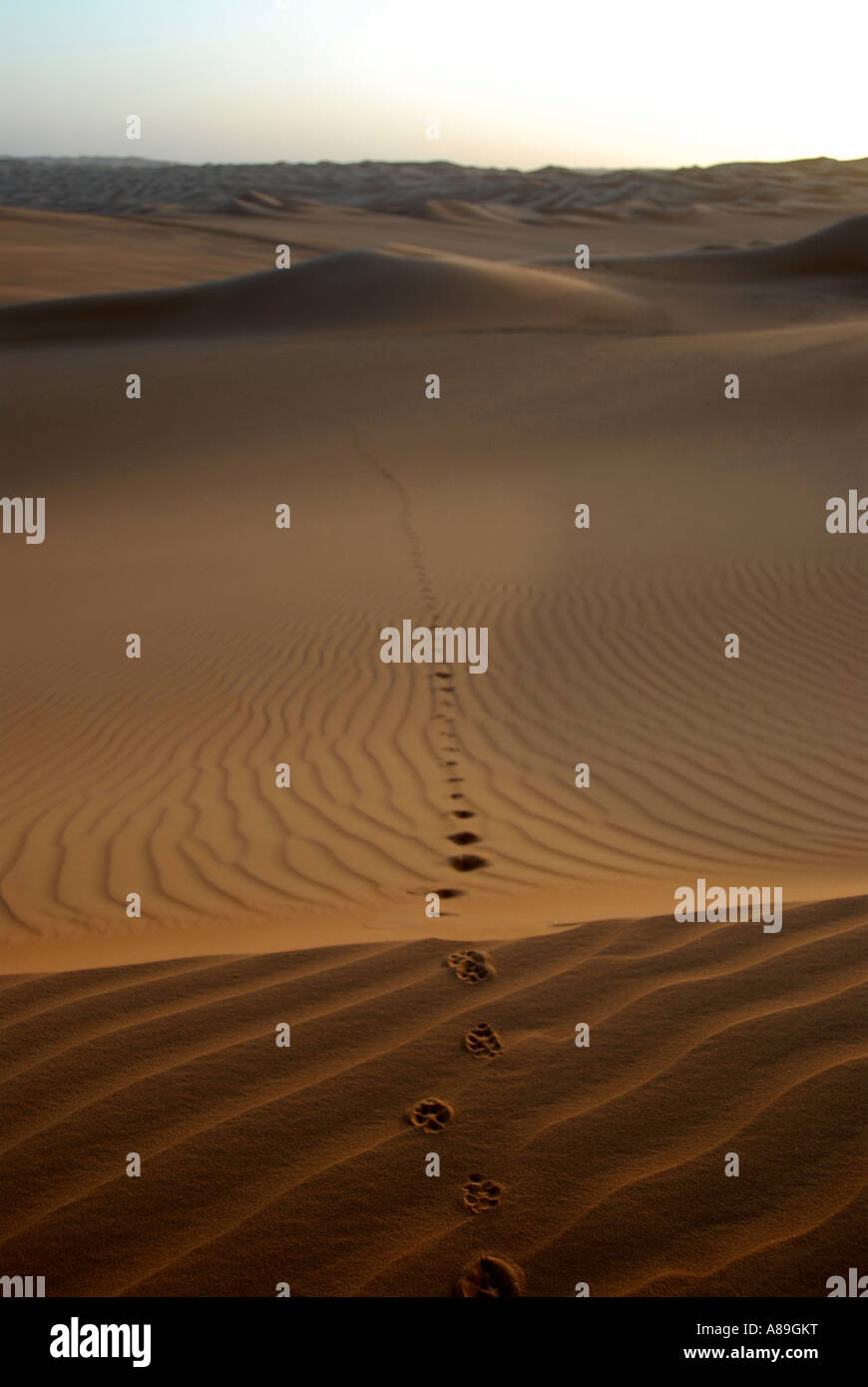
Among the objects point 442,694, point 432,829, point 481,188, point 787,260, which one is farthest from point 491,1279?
point 481,188

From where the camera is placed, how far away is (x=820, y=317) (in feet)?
74.8

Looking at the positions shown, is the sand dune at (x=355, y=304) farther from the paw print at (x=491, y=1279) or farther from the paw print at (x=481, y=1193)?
the paw print at (x=491, y=1279)

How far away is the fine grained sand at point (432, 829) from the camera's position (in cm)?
235

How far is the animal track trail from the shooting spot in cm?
489

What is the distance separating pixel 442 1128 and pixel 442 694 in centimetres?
450

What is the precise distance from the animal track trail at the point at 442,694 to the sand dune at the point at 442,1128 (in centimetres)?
146

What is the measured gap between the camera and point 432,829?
17.0 feet

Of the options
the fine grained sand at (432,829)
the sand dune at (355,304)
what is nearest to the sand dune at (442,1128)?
the fine grained sand at (432,829)

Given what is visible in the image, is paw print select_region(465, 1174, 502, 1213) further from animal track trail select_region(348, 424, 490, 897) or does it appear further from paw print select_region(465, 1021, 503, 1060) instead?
animal track trail select_region(348, 424, 490, 897)

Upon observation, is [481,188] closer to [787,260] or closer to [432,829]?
[787,260]

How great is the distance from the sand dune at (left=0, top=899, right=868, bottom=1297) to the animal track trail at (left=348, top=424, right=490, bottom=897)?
1.46m

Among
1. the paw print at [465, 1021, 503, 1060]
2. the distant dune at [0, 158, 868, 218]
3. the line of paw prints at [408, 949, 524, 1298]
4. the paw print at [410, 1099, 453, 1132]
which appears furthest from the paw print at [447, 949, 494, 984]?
the distant dune at [0, 158, 868, 218]

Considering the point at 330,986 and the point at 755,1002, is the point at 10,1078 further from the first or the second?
the point at 755,1002

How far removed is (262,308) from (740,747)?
→ 19825 millimetres
